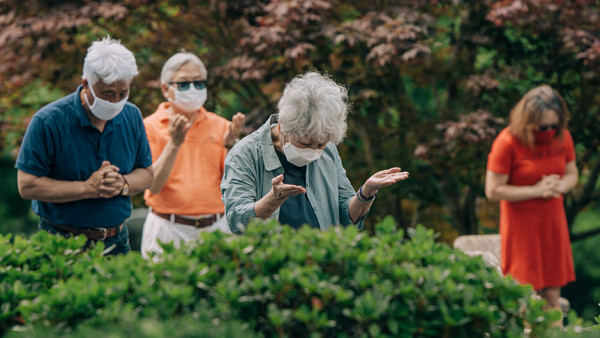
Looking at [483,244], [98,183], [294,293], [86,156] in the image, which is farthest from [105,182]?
[483,244]

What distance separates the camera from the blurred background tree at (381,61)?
552 cm

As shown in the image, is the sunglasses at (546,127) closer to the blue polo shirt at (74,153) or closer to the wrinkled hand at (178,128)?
the wrinkled hand at (178,128)

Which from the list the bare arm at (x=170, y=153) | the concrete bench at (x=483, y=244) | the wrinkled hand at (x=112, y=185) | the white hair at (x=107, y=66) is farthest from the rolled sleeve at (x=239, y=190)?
the concrete bench at (x=483, y=244)

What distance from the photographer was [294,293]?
6.46 feet

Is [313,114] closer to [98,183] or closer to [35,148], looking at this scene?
[98,183]

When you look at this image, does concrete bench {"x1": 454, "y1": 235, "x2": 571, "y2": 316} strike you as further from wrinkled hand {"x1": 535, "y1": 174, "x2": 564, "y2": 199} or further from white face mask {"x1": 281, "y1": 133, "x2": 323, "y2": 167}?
white face mask {"x1": 281, "y1": 133, "x2": 323, "y2": 167}

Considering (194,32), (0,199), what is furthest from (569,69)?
(0,199)

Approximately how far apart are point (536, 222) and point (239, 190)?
2441mm

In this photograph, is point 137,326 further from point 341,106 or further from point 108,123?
point 108,123

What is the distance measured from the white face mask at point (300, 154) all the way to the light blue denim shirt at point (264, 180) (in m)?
0.07

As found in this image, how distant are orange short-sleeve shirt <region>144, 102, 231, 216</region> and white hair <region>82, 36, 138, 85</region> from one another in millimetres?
858

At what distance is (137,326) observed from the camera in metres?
1.73

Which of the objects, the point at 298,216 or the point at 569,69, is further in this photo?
the point at 569,69

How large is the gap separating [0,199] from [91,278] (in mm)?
10093
